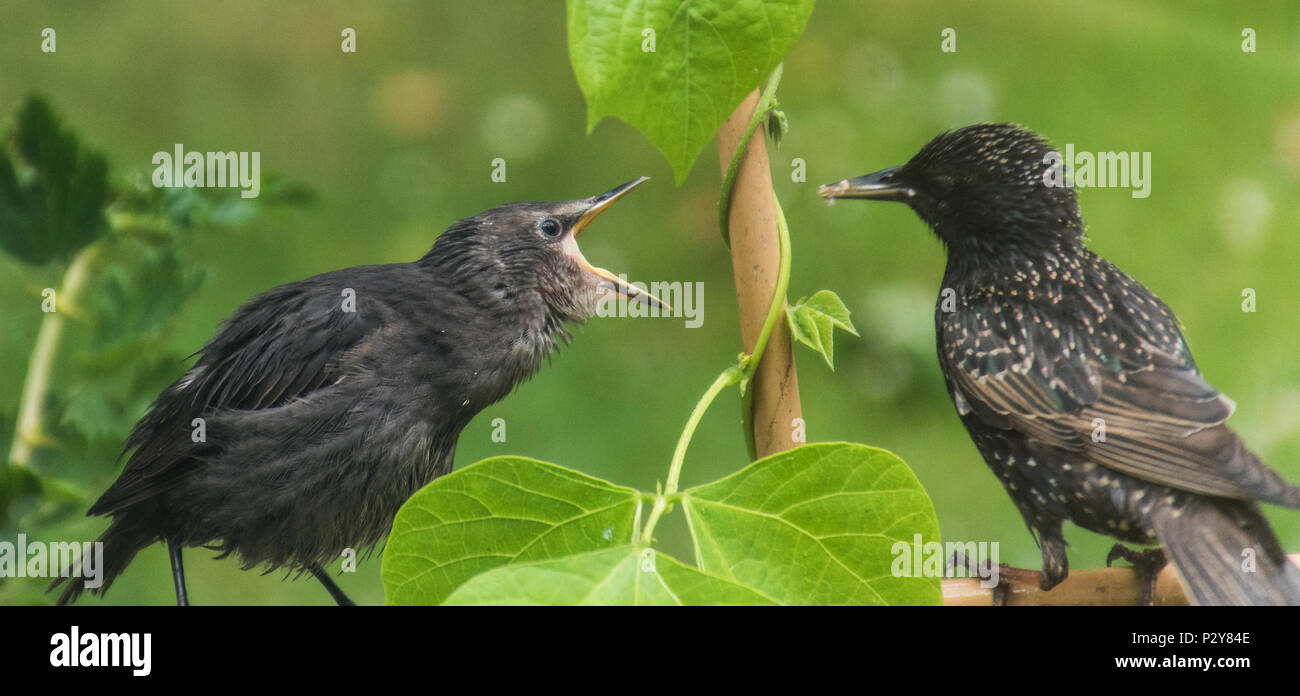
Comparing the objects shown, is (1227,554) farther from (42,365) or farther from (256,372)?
(42,365)

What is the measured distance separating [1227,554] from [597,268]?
0.38 metres

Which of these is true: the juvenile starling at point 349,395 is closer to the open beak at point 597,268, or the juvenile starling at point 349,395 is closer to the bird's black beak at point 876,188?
the open beak at point 597,268

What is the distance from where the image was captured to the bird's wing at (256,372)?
655 millimetres

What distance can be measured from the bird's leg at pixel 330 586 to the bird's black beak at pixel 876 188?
1.28 ft

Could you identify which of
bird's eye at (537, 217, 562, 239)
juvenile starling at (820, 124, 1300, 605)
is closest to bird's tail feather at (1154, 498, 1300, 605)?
juvenile starling at (820, 124, 1300, 605)

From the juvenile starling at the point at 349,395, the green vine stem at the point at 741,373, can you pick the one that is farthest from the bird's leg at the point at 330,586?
the green vine stem at the point at 741,373

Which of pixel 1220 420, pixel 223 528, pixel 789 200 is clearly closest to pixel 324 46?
pixel 789 200

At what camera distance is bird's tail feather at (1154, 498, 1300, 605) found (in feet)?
1.79

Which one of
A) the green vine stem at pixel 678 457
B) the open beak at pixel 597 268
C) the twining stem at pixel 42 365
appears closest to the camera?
the green vine stem at pixel 678 457

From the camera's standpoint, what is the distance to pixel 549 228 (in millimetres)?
680

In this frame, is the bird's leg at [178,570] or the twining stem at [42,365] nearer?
the bird's leg at [178,570]

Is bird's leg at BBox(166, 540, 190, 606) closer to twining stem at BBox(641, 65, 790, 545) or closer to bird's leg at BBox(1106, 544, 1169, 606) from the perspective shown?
twining stem at BBox(641, 65, 790, 545)

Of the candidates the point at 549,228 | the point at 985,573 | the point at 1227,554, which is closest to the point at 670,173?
the point at 549,228
